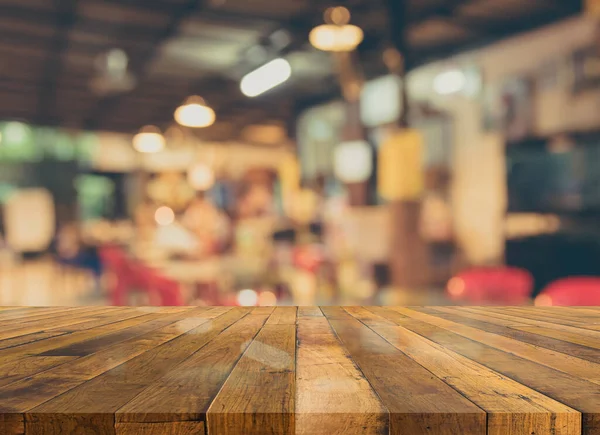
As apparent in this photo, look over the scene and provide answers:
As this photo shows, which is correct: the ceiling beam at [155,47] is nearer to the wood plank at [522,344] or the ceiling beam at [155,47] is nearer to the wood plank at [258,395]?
the wood plank at [522,344]

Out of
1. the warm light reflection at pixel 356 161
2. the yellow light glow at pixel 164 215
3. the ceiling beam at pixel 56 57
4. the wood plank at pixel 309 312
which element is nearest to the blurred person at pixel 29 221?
the ceiling beam at pixel 56 57

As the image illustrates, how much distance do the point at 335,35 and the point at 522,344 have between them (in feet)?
13.0

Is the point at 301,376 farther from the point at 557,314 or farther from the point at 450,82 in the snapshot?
the point at 450,82

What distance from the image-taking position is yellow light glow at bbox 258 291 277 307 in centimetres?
473

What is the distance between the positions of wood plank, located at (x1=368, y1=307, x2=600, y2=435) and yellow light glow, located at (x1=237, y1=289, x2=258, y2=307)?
10.9 ft

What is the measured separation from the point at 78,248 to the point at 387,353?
993 centimetres

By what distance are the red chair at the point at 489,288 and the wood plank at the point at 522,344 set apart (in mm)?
1306

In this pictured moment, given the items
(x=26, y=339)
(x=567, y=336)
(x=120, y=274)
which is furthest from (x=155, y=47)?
(x=567, y=336)

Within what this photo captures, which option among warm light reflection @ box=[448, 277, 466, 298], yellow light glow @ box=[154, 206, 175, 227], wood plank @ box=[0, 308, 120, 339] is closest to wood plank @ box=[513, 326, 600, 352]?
wood plank @ box=[0, 308, 120, 339]

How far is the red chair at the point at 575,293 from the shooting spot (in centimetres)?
240

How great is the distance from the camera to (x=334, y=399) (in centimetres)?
82

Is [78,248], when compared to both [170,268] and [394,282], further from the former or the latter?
[394,282]

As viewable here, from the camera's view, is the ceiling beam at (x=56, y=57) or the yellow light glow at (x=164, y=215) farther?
the yellow light glow at (x=164, y=215)

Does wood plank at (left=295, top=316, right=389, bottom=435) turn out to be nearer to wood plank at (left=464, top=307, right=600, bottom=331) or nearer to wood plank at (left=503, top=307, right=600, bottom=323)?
wood plank at (left=464, top=307, right=600, bottom=331)
